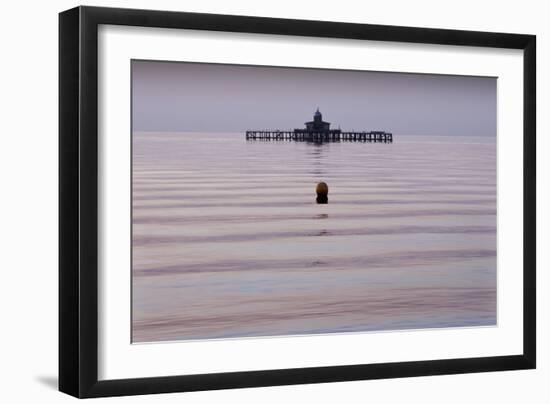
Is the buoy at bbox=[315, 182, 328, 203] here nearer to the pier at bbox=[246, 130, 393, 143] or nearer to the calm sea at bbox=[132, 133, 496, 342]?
the calm sea at bbox=[132, 133, 496, 342]

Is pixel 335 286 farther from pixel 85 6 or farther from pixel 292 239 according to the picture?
pixel 85 6

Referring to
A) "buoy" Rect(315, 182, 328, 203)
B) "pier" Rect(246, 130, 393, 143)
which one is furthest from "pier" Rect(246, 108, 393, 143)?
"buoy" Rect(315, 182, 328, 203)

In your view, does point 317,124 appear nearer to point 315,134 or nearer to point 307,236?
point 315,134

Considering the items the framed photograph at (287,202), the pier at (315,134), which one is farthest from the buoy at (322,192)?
the pier at (315,134)

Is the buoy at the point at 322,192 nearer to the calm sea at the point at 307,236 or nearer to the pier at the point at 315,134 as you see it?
the calm sea at the point at 307,236

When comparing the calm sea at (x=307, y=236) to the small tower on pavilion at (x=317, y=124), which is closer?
the calm sea at (x=307, y=236)

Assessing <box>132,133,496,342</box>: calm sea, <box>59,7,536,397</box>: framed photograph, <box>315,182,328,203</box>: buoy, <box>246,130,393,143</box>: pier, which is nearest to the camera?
<box>59,7,536,397</box>: framed photograph

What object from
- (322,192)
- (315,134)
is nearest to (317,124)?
(315,134)
